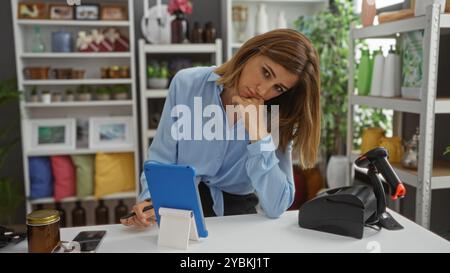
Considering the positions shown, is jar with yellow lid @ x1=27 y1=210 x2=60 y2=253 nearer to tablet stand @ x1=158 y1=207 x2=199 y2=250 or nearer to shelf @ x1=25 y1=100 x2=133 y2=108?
tablet stand @ x1=158 y1=207 x2=199 y2=250

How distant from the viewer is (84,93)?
10.2ft

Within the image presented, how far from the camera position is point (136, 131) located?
10.3ft

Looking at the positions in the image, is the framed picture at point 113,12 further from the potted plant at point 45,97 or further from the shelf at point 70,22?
the potted plant at point 45,97

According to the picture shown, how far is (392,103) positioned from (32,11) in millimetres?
2529

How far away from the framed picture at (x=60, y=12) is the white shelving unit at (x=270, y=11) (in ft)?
3.83

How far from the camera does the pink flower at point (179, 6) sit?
3.06 metres

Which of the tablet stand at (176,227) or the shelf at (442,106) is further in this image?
the shelf at (442,106)

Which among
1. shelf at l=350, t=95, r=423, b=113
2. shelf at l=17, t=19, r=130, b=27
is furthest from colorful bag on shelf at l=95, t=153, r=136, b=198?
shelf at l=350, t=95, r=423, b=113

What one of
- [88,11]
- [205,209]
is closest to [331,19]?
[88,11]

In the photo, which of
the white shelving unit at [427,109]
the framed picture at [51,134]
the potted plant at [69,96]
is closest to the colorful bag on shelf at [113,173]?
the framed picture at [51,134]

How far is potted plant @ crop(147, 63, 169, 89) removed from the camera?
3133 mm

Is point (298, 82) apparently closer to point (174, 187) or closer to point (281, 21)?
point (174, 187)

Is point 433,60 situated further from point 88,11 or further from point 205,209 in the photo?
point 88,11

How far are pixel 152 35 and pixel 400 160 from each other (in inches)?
78.4
